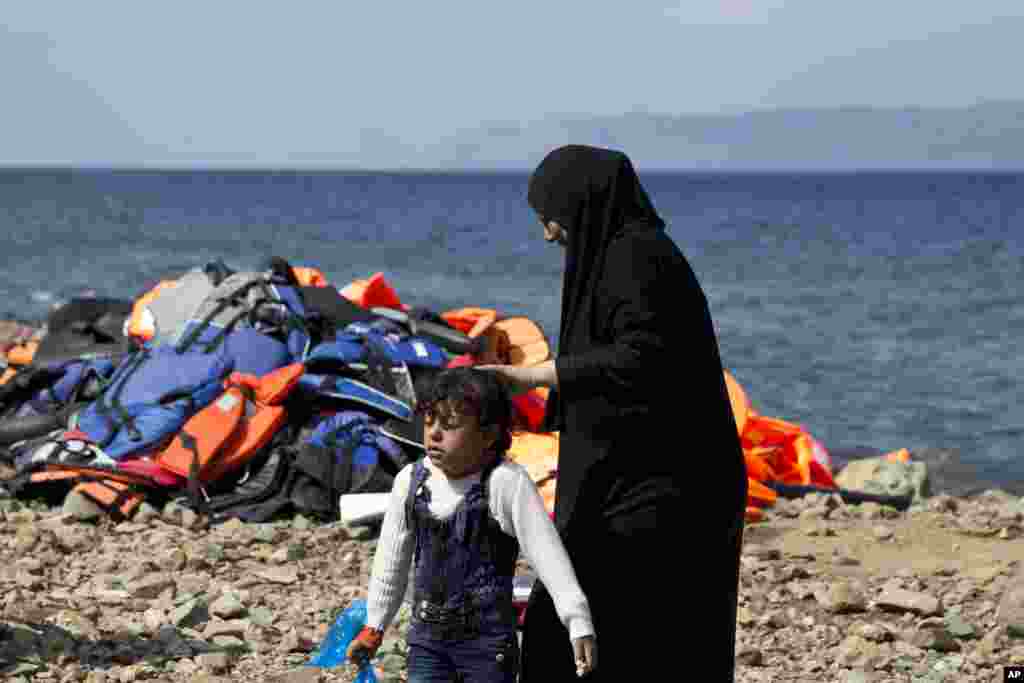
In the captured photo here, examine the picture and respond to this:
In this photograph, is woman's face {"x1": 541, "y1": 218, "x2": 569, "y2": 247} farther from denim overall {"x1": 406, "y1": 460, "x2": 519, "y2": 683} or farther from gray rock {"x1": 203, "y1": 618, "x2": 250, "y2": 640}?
gray rock {"x1": 203, "y1": 618, "x2": 250, "y2": 640}

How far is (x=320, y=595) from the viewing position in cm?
Answer: 748

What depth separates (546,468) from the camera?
28.7ft

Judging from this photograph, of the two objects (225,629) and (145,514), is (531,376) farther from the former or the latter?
(145,514)

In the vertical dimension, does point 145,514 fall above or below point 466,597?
below

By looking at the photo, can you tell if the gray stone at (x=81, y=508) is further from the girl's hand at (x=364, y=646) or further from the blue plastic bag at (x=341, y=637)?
the girl's hand at (x=364, y=646)

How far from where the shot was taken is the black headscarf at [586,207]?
4.23m

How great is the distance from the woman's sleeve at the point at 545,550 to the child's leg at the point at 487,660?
18 centimetres

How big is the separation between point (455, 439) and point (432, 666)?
2.02ft

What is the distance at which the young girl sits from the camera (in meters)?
4.07

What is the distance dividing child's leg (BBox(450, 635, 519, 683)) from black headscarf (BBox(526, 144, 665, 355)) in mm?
821

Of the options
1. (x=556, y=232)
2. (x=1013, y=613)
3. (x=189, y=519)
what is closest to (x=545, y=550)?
(x=556, y=232)

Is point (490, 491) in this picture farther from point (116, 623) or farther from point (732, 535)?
point (116, 623)

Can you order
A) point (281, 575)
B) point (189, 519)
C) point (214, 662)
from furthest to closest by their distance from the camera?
point (189, 519) → point (281, 575) → point (214, 662)

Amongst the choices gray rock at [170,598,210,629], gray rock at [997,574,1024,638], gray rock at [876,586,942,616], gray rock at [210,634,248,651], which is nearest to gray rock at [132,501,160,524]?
gray rock at [170,598,210,629]
